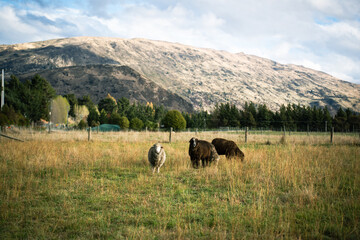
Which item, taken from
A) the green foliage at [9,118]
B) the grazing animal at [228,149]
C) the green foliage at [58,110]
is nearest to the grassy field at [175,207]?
the grazing animal at [228,149]

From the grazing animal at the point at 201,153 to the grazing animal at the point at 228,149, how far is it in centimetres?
119

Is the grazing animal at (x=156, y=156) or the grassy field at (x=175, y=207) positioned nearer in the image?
the grassy field at (x=175, y=207)

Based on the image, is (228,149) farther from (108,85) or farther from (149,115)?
(108,85)

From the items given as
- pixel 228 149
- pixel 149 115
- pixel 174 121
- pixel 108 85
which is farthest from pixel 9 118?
pixel 108 85

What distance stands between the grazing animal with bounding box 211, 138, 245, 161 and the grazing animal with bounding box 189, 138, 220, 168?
1.19 metres

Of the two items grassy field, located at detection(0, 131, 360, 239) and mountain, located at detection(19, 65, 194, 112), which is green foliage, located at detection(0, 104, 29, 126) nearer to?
grassy field, located at detection(0, 131, 360, 239)

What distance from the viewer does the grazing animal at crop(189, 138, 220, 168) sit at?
10.3 meters

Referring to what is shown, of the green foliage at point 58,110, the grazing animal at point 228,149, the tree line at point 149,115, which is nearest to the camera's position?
the grazing animal at point 228,149

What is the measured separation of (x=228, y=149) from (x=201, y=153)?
2.05m

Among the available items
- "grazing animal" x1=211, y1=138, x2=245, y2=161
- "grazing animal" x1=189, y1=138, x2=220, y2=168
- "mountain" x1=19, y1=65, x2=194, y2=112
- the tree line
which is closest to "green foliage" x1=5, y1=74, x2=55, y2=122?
the tree line

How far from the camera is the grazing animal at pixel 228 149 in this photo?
11492mm

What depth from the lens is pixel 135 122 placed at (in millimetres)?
55375

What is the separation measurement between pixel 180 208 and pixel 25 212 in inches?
142

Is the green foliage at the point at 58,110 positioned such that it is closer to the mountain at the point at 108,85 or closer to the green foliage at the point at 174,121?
the green foliage at the point at 174,121
